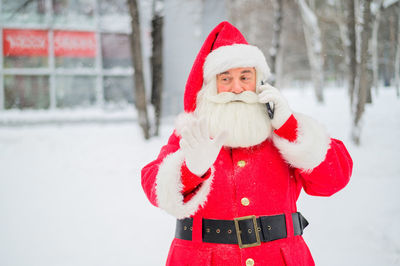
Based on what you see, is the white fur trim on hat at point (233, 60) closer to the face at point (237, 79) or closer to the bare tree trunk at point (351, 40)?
the face at point (237, 79)

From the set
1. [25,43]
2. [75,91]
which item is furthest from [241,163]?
[25,43]

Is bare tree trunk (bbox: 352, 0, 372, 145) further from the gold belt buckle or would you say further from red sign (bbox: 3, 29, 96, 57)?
red sign (bbox: 3, 29, 96, 57)

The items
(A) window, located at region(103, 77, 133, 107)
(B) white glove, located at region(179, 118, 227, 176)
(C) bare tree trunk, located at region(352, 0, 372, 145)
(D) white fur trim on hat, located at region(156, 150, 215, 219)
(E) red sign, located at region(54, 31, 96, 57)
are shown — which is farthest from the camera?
(A) window, located at region(103, 77, 133, 107)

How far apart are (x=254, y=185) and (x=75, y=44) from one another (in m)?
10.5

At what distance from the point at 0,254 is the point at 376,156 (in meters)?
5.56

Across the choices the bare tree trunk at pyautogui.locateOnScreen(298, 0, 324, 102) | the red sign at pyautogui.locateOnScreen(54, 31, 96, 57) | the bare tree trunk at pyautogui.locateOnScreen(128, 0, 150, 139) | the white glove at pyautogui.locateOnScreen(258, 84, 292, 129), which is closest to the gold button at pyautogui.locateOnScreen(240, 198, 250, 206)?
the white glove at pyautogui.locateOnScreen(258, 84, 292, 129)

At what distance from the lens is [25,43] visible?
10258 mm

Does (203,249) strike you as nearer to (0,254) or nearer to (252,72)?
(252,72)

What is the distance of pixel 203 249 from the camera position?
1.51 m

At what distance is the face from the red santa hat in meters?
0.03

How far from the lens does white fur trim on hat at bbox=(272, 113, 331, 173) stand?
1494 millimetres

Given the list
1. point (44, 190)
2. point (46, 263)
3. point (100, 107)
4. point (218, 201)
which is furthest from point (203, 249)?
point (100, 107)

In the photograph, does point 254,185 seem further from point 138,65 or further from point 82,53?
point 82,53

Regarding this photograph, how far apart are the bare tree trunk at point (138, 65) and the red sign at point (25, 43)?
16.5 feet
